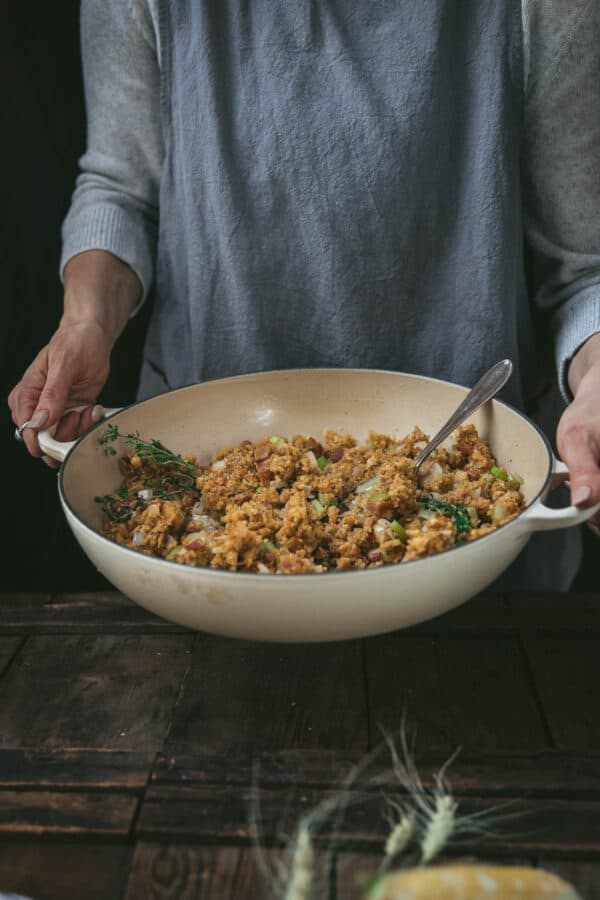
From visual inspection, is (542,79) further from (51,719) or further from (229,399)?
(51,719)

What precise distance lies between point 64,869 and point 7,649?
40cm

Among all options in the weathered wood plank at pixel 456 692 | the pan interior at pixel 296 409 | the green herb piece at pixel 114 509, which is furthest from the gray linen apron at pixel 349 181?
the weathered wood plank at pixel 456 692

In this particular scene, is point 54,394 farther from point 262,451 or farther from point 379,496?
point 379,496

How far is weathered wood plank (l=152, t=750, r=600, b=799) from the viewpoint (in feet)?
2.91

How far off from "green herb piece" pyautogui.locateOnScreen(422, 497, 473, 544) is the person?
0.34 meters

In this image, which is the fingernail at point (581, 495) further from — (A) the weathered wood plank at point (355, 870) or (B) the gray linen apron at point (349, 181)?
(B) the gray linen apron at point (349, 181)

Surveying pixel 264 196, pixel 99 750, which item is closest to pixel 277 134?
pixel 264 196

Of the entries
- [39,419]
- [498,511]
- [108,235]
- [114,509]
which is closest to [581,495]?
[498,511]

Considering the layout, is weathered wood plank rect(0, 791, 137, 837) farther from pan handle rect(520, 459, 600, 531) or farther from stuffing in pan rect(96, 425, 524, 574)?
pan handle rect(520, 459, 600, 531)

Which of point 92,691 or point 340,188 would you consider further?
point 340,188

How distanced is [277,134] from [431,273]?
36 centimetres

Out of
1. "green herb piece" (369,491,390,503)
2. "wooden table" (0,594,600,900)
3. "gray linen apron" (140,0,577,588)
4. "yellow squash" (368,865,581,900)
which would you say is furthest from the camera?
"gray linen apron" (140,0,577,588)

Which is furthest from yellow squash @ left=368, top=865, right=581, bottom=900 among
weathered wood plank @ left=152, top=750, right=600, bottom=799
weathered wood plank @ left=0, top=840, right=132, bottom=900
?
weathered wood plank @ left=0, top=840, right=132, bottom=900

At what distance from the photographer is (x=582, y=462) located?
101cm
